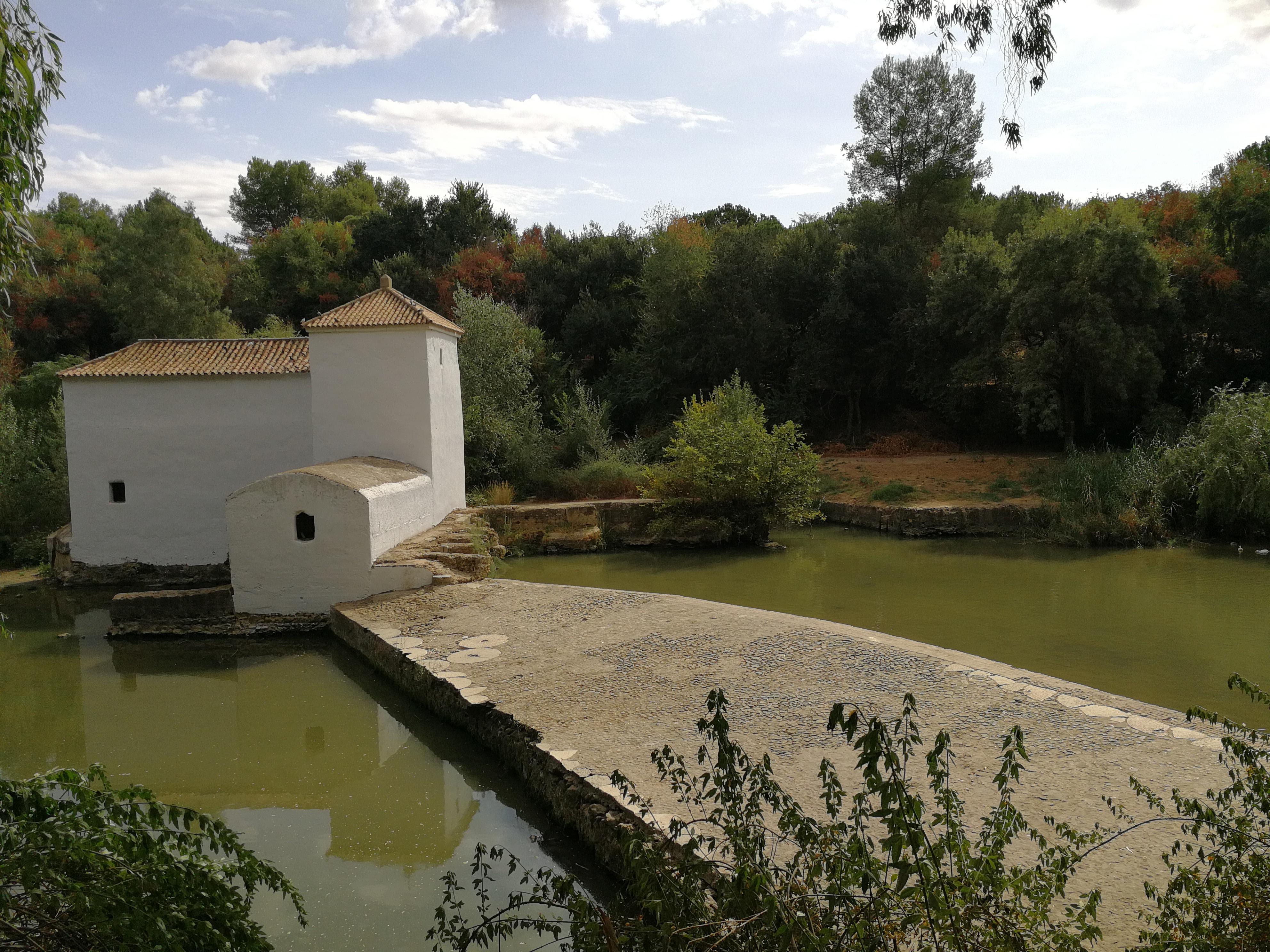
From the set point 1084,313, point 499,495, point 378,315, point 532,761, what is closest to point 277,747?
point 532,761

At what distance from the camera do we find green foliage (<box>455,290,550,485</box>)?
21062 mm

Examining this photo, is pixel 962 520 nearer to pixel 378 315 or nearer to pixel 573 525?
pixel 573 525

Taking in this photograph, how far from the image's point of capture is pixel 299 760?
25.0 feet

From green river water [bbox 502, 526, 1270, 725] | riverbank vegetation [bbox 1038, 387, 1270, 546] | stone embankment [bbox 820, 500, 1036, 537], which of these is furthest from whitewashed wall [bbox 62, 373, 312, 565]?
riverbank vegetation [bbox 1038, 387, 1270, 546]

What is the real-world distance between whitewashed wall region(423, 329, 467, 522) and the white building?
49 millimetres

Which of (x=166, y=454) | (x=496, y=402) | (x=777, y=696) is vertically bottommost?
(x=777, y=696)

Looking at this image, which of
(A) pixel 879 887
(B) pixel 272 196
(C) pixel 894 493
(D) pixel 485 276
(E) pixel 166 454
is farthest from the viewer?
(B) pixel 272 196

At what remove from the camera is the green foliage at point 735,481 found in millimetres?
16953

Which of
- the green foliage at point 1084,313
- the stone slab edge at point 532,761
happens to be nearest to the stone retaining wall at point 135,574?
the stone slab edge at point 532,761

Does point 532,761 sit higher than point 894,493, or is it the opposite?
point 894,493

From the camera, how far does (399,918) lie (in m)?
5.11

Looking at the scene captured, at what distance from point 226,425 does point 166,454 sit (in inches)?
43.9

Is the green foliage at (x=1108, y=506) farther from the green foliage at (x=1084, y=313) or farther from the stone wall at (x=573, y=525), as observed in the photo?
the stone wall at (x=573, y=525)

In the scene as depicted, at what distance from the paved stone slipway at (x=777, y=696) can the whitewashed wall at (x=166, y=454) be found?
213 inches
